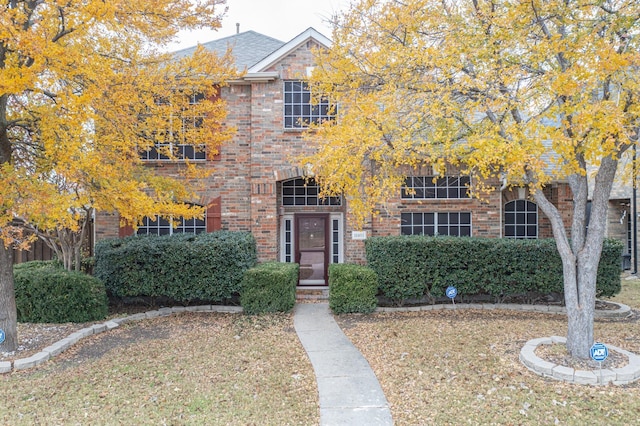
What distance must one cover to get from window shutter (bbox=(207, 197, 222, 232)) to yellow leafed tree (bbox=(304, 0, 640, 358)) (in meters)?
4.59

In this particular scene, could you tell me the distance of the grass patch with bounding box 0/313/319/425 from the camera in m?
4.46

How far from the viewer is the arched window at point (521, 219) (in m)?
11.4


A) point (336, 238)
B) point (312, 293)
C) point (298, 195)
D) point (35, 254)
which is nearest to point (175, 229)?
point (298, 195)

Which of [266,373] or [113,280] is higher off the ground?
[113,280]

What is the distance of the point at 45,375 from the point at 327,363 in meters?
3.82

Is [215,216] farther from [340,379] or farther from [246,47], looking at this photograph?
[340,379]

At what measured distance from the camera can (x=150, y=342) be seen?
7.06 m

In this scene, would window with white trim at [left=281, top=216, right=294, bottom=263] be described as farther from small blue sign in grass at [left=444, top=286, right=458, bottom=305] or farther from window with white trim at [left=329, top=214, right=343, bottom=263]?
small blue sign in grass at [left=444, top=286, right=458, bottom=305]

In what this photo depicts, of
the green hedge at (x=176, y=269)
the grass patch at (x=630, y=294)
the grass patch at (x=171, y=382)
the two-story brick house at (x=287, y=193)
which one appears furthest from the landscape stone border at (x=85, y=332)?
the grass patch at (x=630, y=294)

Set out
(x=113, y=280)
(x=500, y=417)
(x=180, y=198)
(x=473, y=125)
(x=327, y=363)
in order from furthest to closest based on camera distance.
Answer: (x=113, y=280)
(x=180, y=198)
(x=473, y=125)
(x=327, y=363)
(x=500, y=417)

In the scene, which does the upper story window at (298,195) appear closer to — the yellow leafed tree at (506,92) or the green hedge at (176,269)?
the green hedge at (176,269)

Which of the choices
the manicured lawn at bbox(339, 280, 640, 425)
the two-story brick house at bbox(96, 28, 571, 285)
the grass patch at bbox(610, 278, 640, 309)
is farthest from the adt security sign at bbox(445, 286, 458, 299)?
the grass patch at bbox(610, 278, 640, 309)

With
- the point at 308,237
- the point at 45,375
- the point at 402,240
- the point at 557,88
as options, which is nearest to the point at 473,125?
the point at 557,88

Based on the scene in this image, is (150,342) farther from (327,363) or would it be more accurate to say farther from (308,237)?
(308,237)
